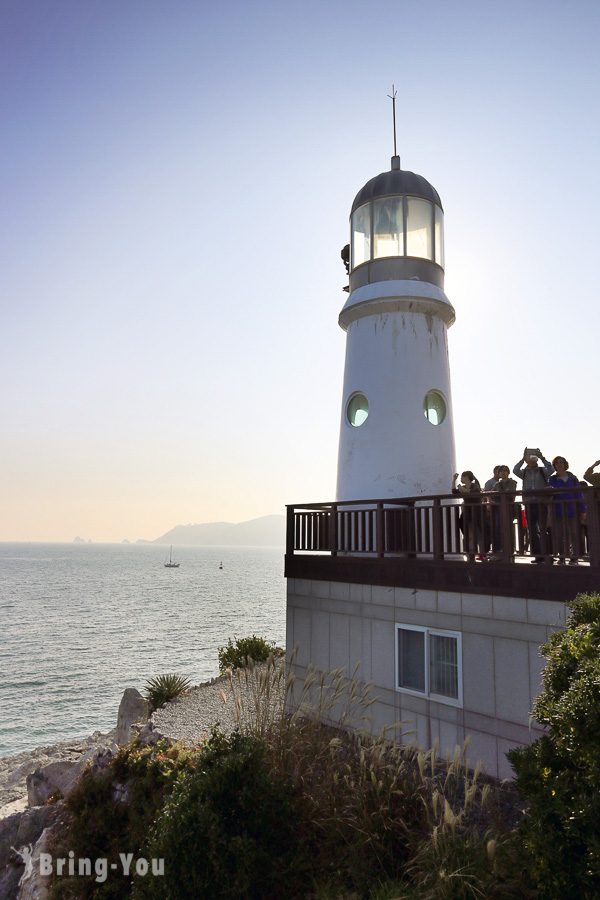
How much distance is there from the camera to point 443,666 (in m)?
8.82

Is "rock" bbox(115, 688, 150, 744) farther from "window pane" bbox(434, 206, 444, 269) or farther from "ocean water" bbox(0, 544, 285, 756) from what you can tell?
"window pane" bbox(434, 206, 444, 269)

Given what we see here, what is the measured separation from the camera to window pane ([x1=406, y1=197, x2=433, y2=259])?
13586 mm

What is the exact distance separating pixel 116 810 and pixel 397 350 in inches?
396

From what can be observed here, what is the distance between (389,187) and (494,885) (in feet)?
43.3

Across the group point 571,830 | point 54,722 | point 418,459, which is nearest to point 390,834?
point 571,830

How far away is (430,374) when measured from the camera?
13.2m

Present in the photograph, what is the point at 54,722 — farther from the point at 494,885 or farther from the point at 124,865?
the point at 494,885

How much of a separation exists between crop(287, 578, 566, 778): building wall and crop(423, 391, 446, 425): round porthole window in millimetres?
4681

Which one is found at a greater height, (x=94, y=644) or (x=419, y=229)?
(x=419, y=229)

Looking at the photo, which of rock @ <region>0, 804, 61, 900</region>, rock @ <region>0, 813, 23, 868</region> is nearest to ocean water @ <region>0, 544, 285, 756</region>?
rock @ <region>0, 813, 23, 868</region>

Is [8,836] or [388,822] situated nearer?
[388,822]

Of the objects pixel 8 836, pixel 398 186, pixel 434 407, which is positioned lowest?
pixel 8 836

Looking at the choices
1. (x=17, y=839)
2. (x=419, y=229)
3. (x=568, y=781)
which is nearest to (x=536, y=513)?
(x=568, y=781)

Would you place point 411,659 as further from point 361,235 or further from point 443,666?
point 361,235
